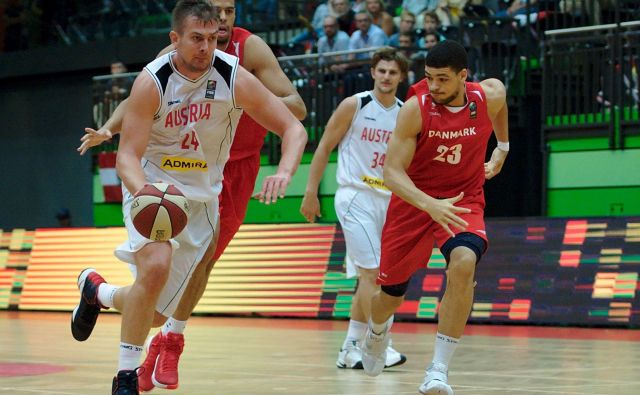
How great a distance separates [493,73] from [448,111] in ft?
31.6

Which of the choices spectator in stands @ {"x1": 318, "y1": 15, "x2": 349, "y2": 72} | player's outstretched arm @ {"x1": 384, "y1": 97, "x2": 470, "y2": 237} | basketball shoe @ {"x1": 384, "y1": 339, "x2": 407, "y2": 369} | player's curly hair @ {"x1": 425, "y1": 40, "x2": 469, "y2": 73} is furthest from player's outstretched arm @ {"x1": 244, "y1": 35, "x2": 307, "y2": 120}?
spectator in stands @ {"x1": 318, "y1": 15, "x2": 349, "y2": 72}

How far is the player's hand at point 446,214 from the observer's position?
7.04 meters

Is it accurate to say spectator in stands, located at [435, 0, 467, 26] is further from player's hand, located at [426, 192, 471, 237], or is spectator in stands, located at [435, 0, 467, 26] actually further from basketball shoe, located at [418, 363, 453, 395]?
basketball shoe, located at [418, 363, 453, 395]

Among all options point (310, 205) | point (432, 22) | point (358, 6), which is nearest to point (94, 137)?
point (310, 205)

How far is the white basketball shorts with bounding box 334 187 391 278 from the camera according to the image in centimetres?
946

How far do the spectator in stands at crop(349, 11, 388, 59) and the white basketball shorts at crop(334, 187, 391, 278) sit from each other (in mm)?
8247

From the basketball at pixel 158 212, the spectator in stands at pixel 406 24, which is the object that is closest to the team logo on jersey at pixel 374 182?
the basketball at pixel 158 212

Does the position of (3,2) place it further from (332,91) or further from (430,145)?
(430,145)

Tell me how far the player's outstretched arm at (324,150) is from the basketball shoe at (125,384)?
3475 millimetres

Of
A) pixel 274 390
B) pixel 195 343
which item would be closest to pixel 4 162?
pixel 195 343

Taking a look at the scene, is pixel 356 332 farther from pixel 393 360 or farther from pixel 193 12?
pixel 193 12

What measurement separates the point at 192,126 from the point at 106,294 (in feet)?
3.55

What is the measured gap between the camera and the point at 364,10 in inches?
717

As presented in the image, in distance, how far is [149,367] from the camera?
7352 millimetres
